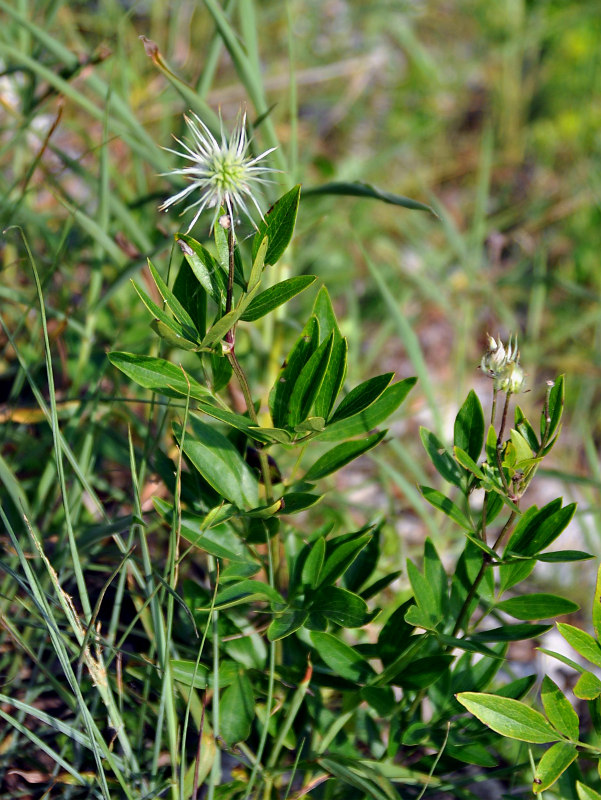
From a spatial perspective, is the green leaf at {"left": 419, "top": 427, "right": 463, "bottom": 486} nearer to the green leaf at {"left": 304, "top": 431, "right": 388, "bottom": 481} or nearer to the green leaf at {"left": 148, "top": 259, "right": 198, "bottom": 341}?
the green leaf at {"left": 304, "top": 431, "right": 388, "bottom": 481}

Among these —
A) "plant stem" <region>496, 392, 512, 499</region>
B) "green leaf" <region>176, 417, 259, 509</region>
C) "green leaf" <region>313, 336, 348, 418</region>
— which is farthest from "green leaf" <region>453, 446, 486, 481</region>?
"green leaf" <region>176, 417, 259, 509</region>

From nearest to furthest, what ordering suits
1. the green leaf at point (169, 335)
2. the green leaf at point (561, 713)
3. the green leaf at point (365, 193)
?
the green leaf at point (169, 335), the green leaf at point (561, 713), the green leaf at point (365, 193)

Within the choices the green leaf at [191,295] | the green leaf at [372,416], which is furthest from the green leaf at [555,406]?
the green leaf at [191,295]

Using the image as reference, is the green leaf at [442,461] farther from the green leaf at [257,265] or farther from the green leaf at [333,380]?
the green leaf at [257,265]

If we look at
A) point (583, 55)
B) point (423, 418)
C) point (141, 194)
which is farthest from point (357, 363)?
point (583, 55)

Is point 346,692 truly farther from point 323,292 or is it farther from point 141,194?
point 141,194

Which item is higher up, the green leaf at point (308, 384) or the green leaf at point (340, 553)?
the green leaf at point (308, 384)
